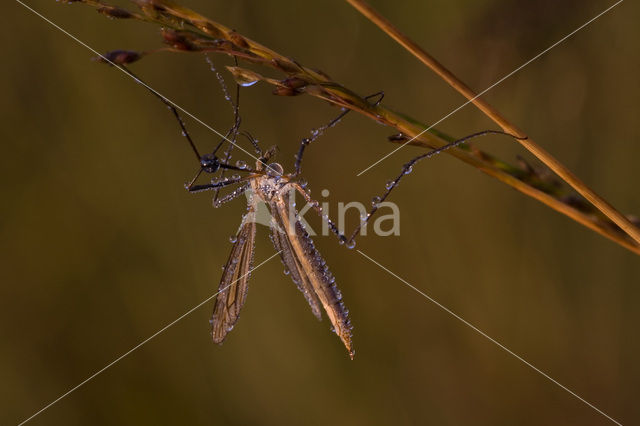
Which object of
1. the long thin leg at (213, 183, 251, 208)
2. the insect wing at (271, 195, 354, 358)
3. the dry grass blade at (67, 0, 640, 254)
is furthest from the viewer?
the long thin leg at (213, 183, 251, 208)

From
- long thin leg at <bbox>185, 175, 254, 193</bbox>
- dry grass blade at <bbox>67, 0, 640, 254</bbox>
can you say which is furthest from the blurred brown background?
dry grass blade at <bbox>67, 0, 640, 254</bbox>

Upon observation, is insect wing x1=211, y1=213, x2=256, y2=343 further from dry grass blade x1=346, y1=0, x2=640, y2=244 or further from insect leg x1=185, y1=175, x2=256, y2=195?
dry grass blade x1=346, y1=0, x2=640, y2=244

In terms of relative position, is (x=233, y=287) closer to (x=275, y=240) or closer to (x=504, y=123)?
(x=275, y=240)

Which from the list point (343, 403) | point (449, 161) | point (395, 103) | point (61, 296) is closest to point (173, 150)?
point (61, 296)

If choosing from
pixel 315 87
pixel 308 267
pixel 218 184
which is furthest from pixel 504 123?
pixel 218 184

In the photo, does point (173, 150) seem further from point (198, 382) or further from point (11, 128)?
point (198, 382)

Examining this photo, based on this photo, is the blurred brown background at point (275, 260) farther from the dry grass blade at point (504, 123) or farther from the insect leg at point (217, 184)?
the dry grass blade at point (504, 123)
